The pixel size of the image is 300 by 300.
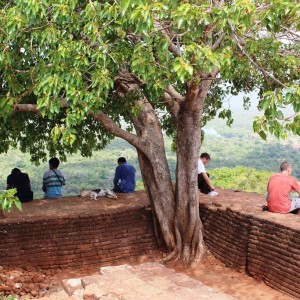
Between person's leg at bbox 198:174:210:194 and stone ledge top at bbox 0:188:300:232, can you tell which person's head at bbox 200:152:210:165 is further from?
stone ledge top at bbox 0:188:300:232

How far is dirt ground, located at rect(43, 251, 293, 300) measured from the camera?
24.3 ft

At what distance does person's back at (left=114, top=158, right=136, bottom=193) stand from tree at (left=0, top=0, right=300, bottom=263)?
2.01 metres

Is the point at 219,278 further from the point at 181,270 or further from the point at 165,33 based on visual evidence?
the point at 165,33

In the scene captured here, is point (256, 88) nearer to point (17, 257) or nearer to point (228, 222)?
point (228, 222)

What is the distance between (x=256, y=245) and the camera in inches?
311

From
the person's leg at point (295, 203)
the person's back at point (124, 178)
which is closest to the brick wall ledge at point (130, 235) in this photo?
the person's leg at point (295, 203)

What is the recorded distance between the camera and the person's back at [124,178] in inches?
434

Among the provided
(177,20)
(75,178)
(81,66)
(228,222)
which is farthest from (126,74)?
(75,178)

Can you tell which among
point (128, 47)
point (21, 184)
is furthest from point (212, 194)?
point (128, 47)

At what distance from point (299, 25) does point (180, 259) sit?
459 cm

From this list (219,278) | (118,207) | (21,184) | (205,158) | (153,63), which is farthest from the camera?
(21,184)

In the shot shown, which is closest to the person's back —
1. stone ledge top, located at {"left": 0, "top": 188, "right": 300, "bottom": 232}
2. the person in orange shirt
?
stone ledge top, located at {"left": 0, "top": 188, "right": 300, "bottom": 232}

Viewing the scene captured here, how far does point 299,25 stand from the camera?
20.5 ft

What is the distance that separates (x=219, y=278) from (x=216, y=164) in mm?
39022
